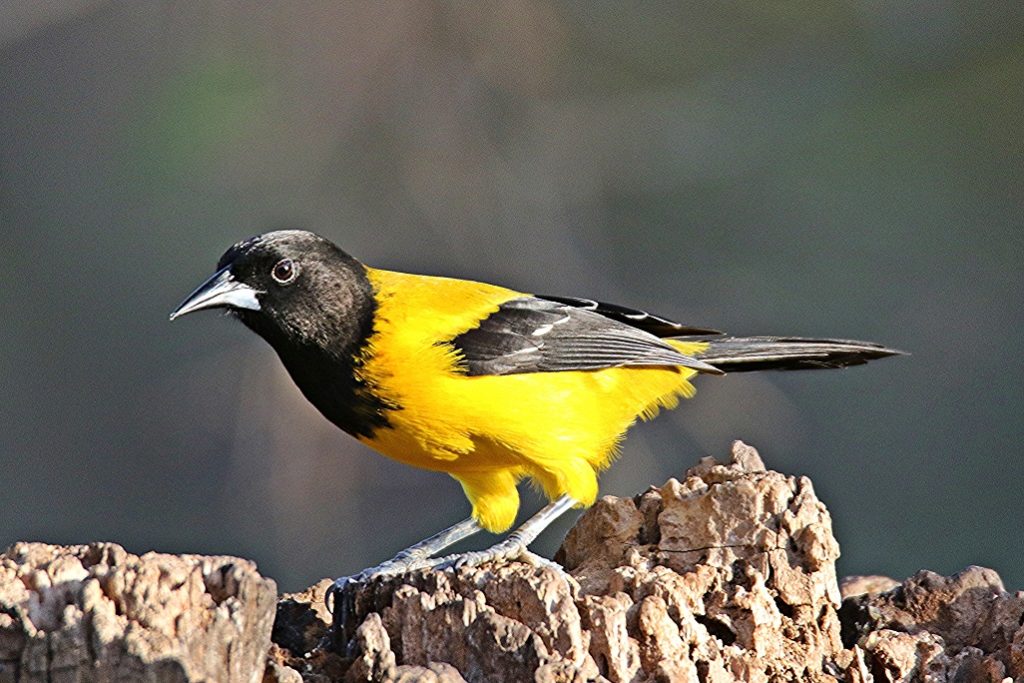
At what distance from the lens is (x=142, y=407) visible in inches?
405

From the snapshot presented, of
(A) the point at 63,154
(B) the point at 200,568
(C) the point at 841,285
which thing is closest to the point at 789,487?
(B) the point at 200,568

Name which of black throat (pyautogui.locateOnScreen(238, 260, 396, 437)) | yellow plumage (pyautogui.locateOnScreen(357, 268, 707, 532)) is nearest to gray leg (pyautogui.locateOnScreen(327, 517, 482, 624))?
yellow plumage (pyautogui.locateOnScreen(357, 268, 707, 532))

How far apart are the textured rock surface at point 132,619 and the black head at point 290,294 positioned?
6.04 ft

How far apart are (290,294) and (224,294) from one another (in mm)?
213

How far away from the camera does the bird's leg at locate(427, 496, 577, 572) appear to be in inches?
175

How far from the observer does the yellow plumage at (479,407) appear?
4969 mm

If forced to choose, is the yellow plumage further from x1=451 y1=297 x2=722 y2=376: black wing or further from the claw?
the claw

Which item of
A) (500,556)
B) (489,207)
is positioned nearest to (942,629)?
(500,556)

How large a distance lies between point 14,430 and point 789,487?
742 cm

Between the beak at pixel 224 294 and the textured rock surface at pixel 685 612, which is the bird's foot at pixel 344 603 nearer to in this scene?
the textured rock surface at pixel 685 612

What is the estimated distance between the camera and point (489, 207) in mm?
9945

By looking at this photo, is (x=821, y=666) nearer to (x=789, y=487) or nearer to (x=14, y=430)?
(x=789, y=487)

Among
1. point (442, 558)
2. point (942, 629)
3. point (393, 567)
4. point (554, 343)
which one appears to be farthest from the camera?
point (554, 343)

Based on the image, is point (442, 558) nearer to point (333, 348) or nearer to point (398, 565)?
point (398, 565)
